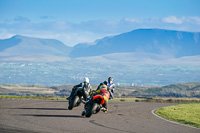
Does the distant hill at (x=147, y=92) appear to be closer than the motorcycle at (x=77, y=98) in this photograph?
No

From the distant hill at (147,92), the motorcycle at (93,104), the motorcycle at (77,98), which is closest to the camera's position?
the motorcycle at (93,104)

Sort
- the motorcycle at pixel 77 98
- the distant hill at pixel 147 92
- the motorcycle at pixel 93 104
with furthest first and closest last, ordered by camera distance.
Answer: the distant hill at pixel 147 92, the motorcycle at pixel 77 98, the motorcycle at pixel 93 104

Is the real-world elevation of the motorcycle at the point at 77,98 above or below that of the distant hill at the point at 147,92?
below

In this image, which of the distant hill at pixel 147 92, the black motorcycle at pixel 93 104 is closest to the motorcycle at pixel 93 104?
the black motorcycle at pixel 93 104

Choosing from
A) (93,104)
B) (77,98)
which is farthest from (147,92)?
(93,104)

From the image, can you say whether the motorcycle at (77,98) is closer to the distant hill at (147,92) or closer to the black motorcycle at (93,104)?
the black motorcycle at (93,104)

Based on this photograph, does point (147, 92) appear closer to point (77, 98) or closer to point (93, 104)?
point (77, 98)

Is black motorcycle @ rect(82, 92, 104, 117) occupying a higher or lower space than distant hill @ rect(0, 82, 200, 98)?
lower

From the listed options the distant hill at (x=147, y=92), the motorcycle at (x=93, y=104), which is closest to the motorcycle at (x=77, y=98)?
the motorcycle at (x=93, y=104)

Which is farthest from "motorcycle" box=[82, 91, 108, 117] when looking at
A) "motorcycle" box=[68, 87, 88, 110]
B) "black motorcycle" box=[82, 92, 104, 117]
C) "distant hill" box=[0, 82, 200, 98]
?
"distant hill" box=[0, 82, 200, 98]

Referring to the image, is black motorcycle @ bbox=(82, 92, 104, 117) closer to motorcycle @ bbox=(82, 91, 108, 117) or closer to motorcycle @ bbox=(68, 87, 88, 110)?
motorcycle @ bbox=(82, 91, 108, 117)

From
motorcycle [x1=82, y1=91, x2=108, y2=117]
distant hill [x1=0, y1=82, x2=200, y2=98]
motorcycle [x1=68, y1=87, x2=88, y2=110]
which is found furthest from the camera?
distant hill [x1=0, y1=82, x2=200, y2=98]

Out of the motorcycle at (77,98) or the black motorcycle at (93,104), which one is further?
the motorcycle at (77,98)

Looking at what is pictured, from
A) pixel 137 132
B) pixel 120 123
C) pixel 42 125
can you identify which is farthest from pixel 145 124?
pixel 42 125
